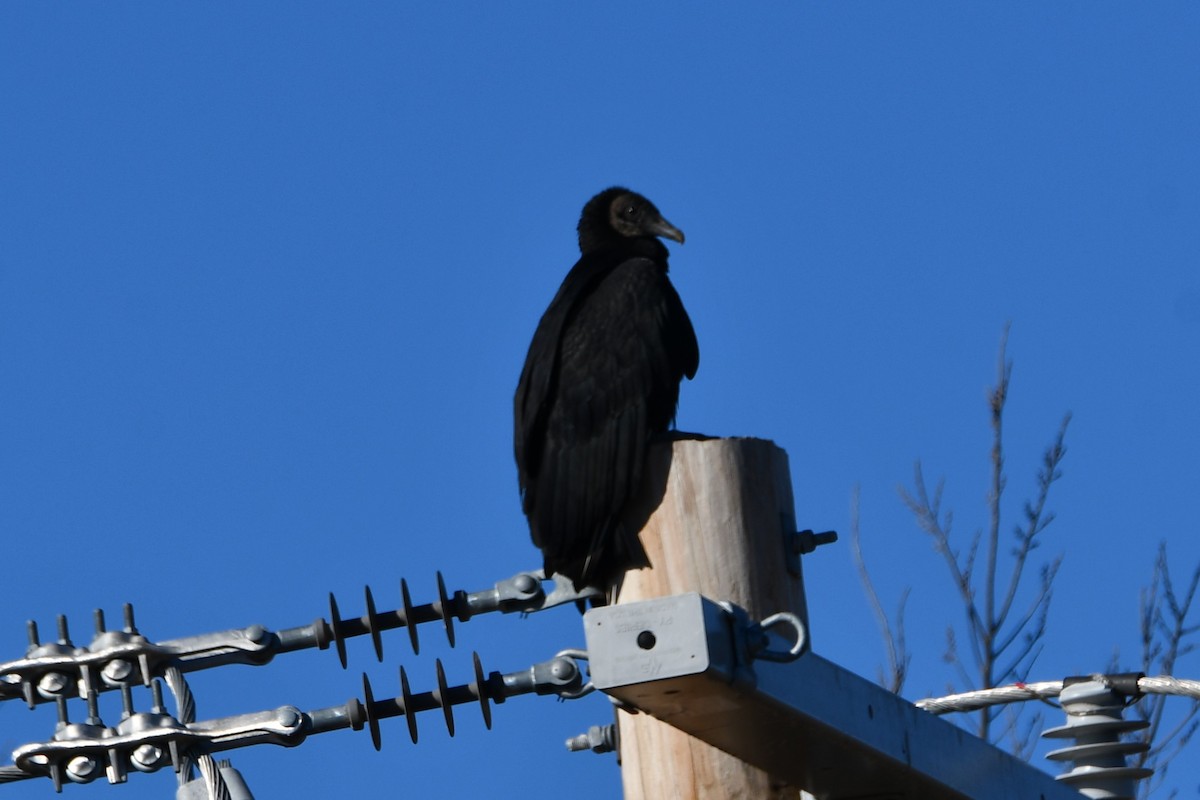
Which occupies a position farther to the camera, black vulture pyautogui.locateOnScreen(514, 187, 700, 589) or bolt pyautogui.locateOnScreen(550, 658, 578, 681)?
black vulture pyautogui.locateOnScreen(514, 187, 700, 589)

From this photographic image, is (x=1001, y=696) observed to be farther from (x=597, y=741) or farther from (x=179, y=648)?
(x=179, y=648)

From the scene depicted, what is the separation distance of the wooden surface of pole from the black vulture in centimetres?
11

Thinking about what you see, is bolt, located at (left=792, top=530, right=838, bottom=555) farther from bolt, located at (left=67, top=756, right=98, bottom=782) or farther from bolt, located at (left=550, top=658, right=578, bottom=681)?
bolt, located at (left=67, top=756, right=98, bottom=782)

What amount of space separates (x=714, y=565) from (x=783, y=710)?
2.07 ft

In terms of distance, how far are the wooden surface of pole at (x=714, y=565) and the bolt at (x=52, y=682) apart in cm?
85

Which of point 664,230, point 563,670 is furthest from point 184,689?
point 664,230

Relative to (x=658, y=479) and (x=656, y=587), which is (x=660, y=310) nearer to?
(x=658, y=479)

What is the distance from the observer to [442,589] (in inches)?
121

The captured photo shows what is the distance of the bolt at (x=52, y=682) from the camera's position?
9.95 feet

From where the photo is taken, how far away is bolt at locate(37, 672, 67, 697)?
3031 mm

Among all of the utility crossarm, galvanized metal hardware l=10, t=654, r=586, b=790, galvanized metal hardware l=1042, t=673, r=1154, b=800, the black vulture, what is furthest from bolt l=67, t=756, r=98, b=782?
galvanized metal hardware l=1042, t=673, r=1154, b=800

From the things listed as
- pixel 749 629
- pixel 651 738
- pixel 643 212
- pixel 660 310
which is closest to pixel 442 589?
pixel 651 738

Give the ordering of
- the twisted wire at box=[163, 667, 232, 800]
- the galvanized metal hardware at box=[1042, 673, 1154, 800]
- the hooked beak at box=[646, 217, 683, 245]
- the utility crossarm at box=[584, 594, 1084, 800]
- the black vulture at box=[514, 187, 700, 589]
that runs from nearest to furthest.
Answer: the utility crossarm at box=[584, 594, 1084, 800], the twisted wire at box=[163, 667, 232, 800], the black vulture at box=[514, 187, 700, 589], the galvanized metal hardware at box=[1042, 673, 1154, 800], the hooked beak at box=[646, 217, 683, 245]

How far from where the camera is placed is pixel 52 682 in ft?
9.95
